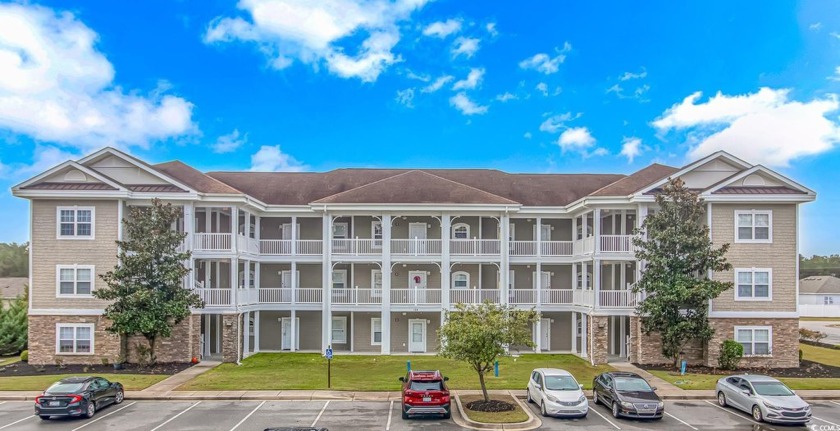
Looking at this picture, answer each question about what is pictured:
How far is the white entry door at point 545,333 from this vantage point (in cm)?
3556

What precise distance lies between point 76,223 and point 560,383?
23.7 m

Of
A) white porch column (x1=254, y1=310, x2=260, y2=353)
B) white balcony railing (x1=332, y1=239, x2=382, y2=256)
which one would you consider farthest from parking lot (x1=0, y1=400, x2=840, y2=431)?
white balcony railing (x1=332, y1=239, x2=382, y2=256)

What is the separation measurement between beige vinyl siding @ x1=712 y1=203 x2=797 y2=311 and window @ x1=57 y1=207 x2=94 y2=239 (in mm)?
30097

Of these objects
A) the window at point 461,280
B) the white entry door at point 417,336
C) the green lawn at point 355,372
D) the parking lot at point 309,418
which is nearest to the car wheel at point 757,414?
the parking lot at point 309,418

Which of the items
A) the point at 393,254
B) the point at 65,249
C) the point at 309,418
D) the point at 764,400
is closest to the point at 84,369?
the point at 65,249

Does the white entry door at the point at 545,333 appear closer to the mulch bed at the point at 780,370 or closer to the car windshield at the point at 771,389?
the mulch bed at the point at 780,370

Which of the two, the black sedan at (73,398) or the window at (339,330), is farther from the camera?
the window at (339,330)

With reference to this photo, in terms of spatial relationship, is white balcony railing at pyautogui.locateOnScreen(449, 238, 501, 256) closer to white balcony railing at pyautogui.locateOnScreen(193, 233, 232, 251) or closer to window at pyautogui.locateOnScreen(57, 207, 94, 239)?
white balcony railing at pyautogui.locateOnScreen(193, 233, 232, 251)

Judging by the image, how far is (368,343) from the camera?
3497 centimetres

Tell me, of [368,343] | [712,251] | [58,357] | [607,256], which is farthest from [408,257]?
[58,357]

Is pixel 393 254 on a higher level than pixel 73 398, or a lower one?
higher

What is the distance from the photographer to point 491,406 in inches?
818

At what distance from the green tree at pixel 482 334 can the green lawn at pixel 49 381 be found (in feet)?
42.9

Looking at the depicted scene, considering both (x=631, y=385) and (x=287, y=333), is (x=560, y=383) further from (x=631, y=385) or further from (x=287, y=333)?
(x=287, y=333)
